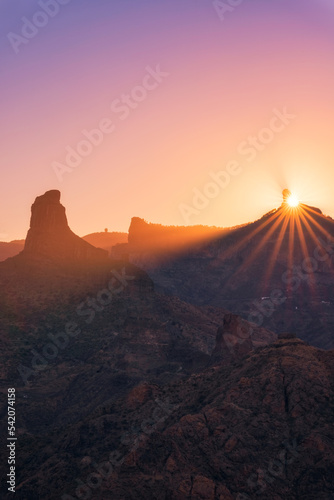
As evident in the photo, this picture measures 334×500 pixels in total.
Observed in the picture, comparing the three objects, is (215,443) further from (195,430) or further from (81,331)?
(81,331)

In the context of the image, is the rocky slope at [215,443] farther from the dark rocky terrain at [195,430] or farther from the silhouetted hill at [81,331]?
the silhouetted hill at [81,331]

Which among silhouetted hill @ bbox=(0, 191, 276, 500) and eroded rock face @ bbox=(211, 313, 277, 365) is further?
silhouetted hill @ bbox=(0, 191, 276, 500)

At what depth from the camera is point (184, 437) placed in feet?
164

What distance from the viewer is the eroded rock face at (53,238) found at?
141 metres

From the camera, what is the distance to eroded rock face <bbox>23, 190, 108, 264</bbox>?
461 feet

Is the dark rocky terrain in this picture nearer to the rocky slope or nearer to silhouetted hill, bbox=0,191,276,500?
the rocky slope

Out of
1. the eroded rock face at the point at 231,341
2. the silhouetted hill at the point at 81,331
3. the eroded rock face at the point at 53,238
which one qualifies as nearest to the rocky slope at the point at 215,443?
the silhouetted hill at the point at 81,331

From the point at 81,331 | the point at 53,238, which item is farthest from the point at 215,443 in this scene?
the point at 53,238

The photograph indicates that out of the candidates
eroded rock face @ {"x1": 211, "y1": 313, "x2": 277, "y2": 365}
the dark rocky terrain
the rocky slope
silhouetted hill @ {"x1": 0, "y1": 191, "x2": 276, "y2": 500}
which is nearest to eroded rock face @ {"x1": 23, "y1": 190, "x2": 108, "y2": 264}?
silhouetted hill @ {"x1": 0, "y1": 191, "x2": 276, "y2": 500}

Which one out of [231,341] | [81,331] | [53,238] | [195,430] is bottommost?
[195,430]

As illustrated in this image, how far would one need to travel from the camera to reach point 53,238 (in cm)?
14338

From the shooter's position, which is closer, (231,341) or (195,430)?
(195,430)

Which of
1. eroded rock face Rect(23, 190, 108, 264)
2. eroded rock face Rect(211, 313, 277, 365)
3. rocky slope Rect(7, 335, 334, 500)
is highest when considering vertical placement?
eroded rock face Rect(23, 190, 108, 264)

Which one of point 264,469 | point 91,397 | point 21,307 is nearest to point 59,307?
point 21,307
